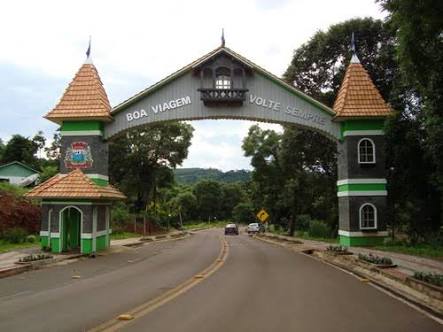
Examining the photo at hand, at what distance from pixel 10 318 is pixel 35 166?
73570 millimetres

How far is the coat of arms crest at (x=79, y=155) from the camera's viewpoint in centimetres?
2859

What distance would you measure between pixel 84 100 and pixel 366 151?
14.0 meters

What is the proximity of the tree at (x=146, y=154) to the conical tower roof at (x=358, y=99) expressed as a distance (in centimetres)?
3238

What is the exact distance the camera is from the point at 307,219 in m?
59.7

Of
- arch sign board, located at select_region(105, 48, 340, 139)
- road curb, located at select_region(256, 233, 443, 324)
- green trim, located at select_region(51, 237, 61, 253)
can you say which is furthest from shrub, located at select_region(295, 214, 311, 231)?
road curb, located at select_region(256, 233, 443, 324)

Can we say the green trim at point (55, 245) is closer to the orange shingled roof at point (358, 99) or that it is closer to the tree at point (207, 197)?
the orange shingled roof at point (358, 99)

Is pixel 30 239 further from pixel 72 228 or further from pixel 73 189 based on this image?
pixel 73 189

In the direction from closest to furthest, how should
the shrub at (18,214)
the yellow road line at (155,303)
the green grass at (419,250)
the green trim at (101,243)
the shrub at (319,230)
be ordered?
the yellow road line at (155,303) < the green grass at (419,250) < the green trim at (101,243) < the shrub at (18,214) < the shrub at (319,230)

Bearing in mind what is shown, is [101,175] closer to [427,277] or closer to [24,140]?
[427,277]

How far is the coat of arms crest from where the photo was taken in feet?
93.8

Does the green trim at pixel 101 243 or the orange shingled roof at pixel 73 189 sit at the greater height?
the orange shingled roof at pixel 73 189

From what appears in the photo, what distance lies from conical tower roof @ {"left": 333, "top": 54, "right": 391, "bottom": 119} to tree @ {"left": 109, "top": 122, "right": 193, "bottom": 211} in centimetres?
3238

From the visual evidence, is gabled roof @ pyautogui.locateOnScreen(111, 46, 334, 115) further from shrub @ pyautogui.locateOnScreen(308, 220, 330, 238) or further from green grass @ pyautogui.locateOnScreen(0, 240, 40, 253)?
shrub @ pyautogui.locateOnScreen(308, 220, 330, 238)

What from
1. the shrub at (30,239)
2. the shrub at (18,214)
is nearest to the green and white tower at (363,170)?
the shrub at (30,239)
